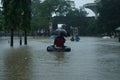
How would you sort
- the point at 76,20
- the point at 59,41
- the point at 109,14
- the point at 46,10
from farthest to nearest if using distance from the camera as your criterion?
1. the point at 76,20
2. the point at 46,10
3. the point at 109,14
4. the point at 59,41

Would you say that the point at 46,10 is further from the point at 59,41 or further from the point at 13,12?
the point at 59,41

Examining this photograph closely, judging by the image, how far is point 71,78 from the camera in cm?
1323

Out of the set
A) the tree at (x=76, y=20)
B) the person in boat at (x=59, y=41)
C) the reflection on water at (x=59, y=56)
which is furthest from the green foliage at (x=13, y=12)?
the tree at (x=76, y=20)

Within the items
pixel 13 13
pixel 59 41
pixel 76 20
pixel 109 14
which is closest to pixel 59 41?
pixel 59 41

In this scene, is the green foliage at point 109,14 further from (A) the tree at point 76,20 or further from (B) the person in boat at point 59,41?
(B) the person in boat at point 59,41

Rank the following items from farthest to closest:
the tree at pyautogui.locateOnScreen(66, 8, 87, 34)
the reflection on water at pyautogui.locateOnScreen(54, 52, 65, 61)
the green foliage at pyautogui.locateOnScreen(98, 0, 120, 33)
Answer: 1. the tree at pyautogui.locateOnScreen(66, 8, 87, 34)
2. the green foliage at pyautogui.locateOnScreen(98, 0, 120, 33)
3. the reflection on water at pyautogui.locateOnScreen(54, 52, 65, 61)

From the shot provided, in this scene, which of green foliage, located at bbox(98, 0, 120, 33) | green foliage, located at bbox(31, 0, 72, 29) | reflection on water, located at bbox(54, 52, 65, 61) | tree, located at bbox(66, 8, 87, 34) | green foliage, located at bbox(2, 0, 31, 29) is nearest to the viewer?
reflection on water, located at bbox(54, 52, 65, 61)

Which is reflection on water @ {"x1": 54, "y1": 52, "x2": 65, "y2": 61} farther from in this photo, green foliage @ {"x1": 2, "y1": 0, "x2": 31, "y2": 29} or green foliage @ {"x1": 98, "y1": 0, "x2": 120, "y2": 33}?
green foliage @ {"x1": 98, "y1": 0, "x2": 120, "y2": 33}

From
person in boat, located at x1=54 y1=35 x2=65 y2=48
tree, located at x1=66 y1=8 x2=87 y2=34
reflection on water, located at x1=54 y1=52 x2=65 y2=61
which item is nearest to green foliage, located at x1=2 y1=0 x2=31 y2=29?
person in boat, located at x1=54 y1=35 x2=65 y2=48

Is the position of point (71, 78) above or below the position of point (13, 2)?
below

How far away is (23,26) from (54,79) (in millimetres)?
31000

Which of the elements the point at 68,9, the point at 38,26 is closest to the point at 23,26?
the point at 38,26

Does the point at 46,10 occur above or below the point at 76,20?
above

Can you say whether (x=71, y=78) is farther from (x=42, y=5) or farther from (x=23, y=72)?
(x=42, y=5)
